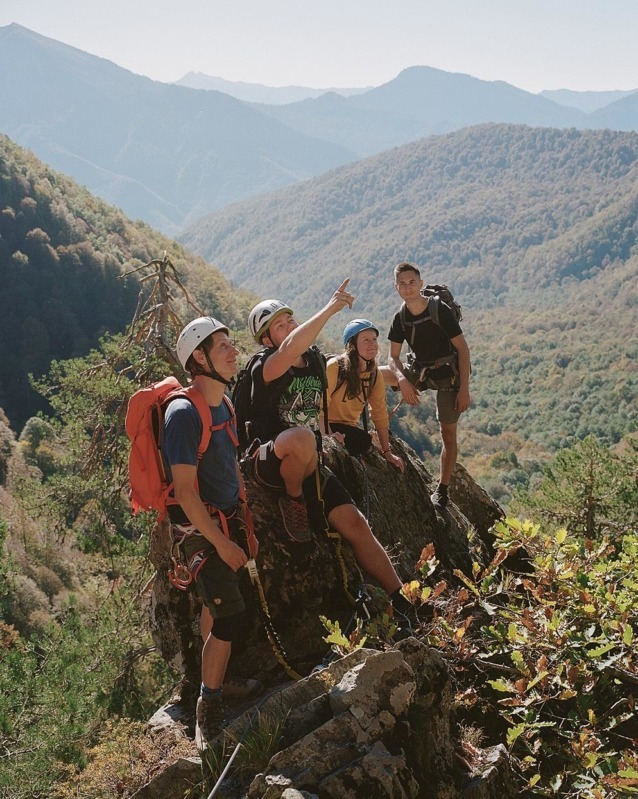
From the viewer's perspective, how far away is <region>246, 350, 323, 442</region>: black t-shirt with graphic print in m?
4.38

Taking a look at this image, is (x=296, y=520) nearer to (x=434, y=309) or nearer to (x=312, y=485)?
(x=312, y=485)

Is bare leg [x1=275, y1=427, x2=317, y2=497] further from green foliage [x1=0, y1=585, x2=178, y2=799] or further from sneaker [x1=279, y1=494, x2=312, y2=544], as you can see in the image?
green foliage [x1=0, y1=585, x2=178, y2=799]

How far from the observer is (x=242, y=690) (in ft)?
13.0

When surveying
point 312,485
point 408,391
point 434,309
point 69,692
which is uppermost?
point 434,309

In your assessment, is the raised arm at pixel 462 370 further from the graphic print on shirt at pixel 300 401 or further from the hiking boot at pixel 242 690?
the hiking boot at pixel 242 690

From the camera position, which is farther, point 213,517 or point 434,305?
point 434,305

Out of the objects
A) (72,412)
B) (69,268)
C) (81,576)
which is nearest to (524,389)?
(69,268)

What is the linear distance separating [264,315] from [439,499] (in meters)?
2.93

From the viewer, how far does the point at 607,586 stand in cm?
386

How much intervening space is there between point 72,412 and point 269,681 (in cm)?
586

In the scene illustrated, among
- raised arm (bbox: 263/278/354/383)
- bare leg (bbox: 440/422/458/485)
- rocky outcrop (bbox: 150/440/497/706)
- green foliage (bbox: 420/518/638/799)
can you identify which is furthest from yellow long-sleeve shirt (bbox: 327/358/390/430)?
green foliage (bbox: 420/518/638/799)

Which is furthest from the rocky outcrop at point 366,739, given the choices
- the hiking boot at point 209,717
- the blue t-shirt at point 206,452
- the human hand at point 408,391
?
the human hand at point 408,391

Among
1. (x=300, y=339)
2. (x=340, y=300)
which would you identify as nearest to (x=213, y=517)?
(x=300, y=339)

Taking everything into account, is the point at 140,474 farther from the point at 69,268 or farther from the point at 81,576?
the point at 69,268
